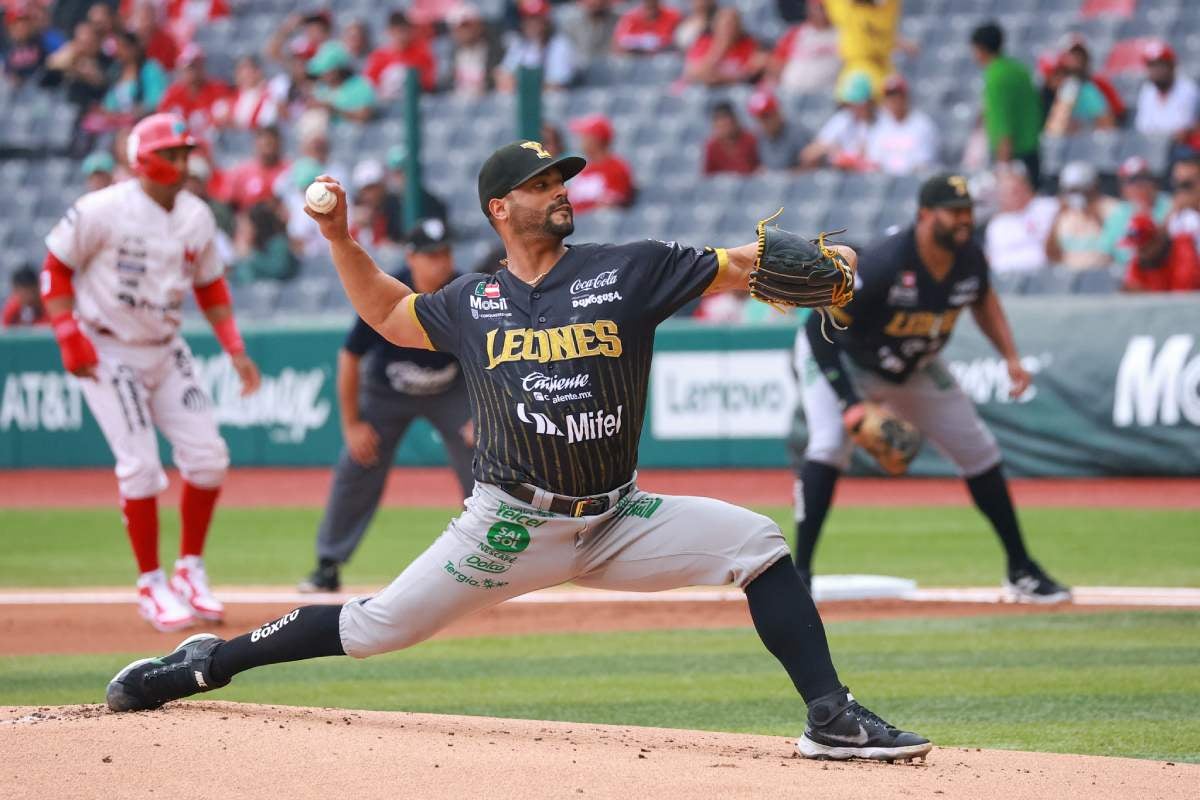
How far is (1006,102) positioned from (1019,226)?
1.12 meters

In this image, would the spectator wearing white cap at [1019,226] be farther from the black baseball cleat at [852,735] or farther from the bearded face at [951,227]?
the black baseball cleat at [852,735]

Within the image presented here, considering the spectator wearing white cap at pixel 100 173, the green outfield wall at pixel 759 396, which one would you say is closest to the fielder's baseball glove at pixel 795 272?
the green outfield wall at pixel 759 396

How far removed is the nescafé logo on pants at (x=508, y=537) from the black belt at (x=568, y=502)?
9cm

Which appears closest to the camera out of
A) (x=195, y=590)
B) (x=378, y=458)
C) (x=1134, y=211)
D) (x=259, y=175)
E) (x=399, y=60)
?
(x=195, y=590)

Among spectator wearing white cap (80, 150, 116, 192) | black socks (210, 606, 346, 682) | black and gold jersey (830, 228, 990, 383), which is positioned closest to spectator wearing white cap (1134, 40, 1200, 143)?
black and gold jersey (830, 228, 990, 383)

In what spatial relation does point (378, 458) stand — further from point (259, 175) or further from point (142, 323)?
point (259, 175)

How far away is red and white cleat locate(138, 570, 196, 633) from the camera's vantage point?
27.2 feet

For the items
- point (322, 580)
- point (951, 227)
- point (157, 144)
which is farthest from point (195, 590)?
point (951, 227)

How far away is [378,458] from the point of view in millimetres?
9797

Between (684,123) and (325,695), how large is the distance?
1302 cm

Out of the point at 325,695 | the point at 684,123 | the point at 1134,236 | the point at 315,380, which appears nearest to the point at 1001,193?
the point at 1134,236

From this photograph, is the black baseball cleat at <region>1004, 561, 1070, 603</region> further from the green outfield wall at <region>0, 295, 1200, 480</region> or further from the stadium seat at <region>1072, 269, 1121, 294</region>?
the stadium seat at <region>1072, 269, 1121, 294</region>

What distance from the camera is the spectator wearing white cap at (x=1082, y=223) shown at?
50.4 ft

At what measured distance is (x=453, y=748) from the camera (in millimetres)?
5074
